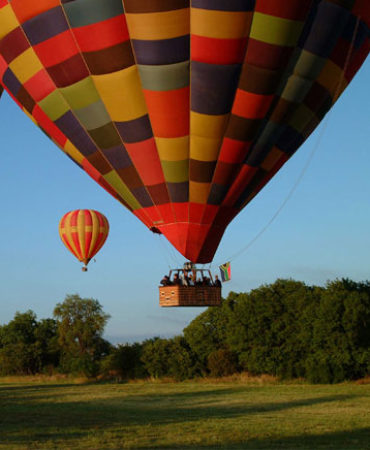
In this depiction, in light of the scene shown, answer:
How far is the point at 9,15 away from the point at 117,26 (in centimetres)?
280

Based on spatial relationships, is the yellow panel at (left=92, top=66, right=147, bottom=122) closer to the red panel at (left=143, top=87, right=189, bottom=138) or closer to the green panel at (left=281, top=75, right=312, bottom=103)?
the red panel at (left=143, top=87, right=189, bottom=138)

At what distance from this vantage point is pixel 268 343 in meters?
38.3

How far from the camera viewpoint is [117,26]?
13242mm

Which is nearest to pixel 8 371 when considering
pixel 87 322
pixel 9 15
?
pixel 87 322

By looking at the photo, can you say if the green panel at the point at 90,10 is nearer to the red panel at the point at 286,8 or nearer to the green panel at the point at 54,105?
the green panel at the point at 54,105

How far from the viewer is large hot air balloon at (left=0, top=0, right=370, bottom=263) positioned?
13.2 meters

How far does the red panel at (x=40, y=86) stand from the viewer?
588 inches

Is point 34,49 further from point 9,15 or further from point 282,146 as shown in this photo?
point 282,146

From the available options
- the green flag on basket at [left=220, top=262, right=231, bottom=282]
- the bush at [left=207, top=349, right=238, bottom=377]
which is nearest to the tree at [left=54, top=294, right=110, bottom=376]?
the bush at [left=207, top=349, right=238, bottom=377]

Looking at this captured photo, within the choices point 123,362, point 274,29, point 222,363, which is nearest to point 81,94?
point 274,29

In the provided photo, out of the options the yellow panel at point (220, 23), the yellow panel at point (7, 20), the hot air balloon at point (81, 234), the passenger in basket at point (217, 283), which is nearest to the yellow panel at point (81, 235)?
the hot air balloon at point (81, 234)

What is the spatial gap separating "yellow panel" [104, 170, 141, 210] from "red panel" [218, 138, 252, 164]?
2.52 metres

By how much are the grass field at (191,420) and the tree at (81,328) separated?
23.1 m

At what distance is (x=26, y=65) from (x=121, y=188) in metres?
3.65
